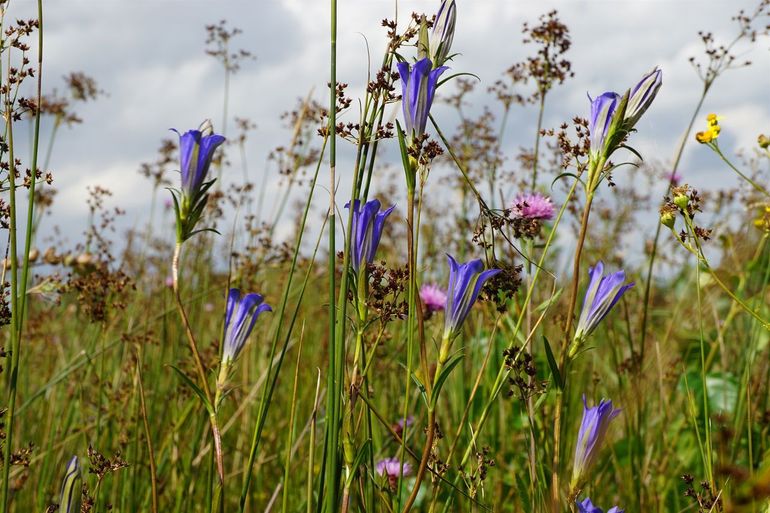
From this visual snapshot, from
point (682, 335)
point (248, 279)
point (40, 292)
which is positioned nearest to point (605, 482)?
point (682, 335)

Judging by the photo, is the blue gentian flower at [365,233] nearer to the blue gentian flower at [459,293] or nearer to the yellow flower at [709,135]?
the blue gentian flower at [459,293]

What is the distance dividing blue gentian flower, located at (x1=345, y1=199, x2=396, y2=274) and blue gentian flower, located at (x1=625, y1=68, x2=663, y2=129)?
0.41 m

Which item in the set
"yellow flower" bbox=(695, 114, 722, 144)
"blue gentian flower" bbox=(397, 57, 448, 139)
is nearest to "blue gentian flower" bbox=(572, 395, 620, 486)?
"blue gentian flower" bbox=(397, 57, 448, 139)

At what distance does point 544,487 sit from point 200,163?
76cm

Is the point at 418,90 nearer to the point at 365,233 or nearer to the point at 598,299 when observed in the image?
the point at 365,233

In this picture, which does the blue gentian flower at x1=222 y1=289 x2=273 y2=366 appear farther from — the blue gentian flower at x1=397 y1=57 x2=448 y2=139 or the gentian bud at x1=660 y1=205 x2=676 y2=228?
the gentian bud at x1=660 y1=205 x2=676 y2=228

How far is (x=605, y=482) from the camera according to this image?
8.42 feet

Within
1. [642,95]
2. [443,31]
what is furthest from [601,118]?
[443,31]

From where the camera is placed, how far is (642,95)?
122cm

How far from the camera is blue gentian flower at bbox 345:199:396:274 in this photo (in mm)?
1200

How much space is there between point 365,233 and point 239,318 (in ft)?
0.81

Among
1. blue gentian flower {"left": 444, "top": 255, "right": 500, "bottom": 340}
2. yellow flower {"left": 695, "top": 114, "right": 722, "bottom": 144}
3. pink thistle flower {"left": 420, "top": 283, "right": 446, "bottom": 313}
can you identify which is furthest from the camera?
pink thistle flower {"left": 420, "top": 283, "right": 446, "bottom": 313}

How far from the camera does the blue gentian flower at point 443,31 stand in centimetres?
121

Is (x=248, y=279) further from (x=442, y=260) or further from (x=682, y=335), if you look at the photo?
(x=682, y=335)
